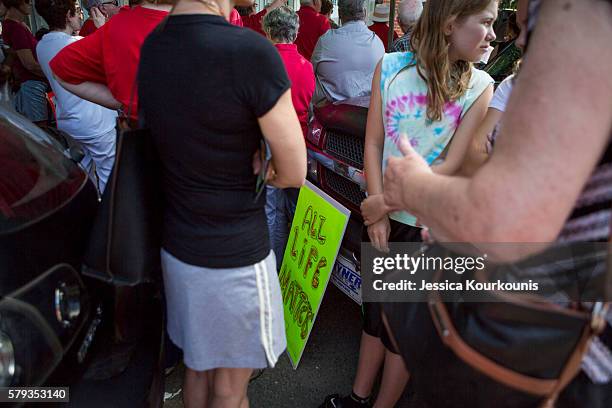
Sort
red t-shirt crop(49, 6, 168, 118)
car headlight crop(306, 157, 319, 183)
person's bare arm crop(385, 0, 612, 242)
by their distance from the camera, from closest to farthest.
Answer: person's bare arm crop(385, 0, 612, 242)
red t-shirt crop(49, 6, 168, 118)
car headlight crop(306, 157, 319, 183)

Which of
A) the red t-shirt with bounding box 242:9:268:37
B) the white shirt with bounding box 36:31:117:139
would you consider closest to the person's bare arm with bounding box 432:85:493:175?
the white shirt with bounding box 36:31:117:139

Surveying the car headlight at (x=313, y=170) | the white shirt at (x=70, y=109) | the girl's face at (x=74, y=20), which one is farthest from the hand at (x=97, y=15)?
the car headlight at (x=313, y=170)

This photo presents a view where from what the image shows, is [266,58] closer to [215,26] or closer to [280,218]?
[215,26]

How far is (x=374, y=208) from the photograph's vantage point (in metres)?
1.73

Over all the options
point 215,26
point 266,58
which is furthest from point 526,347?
point 215,26

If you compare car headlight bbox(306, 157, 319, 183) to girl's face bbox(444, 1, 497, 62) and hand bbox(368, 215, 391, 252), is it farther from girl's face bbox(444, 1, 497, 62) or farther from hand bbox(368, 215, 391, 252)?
girl's face bbox(444, 1, 497, 62)

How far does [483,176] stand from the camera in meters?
0.78

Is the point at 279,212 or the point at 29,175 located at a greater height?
the point at 29,175

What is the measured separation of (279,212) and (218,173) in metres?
1.73

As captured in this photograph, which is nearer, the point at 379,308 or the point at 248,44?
the point at 248,44

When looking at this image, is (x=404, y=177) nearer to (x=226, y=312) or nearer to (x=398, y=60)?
(x=226, y=312)

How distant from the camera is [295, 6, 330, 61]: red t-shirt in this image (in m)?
5.49

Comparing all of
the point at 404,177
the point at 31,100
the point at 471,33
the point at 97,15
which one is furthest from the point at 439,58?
the point at 31,100

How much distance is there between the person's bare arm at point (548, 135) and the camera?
68 cm
